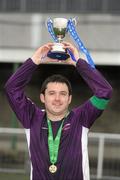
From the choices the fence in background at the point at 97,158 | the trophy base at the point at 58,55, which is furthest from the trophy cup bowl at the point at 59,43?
the fence in background at the point at 97,158

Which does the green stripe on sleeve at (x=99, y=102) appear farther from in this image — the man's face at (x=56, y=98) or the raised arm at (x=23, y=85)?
the raised arm at (x=23, y=85)

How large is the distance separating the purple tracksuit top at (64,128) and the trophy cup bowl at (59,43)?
12 cm

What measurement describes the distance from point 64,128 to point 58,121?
6cm

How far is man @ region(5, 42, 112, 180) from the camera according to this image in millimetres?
3484

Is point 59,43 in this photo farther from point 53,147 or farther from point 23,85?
point 53,147

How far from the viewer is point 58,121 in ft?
11.7

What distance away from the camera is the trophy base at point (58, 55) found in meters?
3.50

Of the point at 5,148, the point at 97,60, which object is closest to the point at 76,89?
the point at 97,60

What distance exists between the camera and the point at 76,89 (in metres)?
14.7

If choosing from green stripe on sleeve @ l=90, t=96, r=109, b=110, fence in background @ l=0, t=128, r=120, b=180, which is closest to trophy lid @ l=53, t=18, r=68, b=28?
green stripe on sleeve @ l=90, t=96, r=109, b=110

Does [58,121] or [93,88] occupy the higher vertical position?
[93,88]

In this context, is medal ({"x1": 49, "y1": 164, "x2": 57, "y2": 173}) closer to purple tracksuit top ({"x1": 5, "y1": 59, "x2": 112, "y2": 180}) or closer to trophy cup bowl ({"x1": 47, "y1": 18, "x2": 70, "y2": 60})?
purple tracksuit top ({"x1": 5, "y1": 59, "x2": 112, "y2": 180})

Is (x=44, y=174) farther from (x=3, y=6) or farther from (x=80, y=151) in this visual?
(x=3, y=6)

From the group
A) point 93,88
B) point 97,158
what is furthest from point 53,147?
point 97,158
